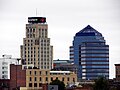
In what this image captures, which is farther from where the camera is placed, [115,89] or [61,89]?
[61,89]

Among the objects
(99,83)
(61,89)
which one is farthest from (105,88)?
(61,89)

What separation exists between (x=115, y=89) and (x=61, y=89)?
821 inches

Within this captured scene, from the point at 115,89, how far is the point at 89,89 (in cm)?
603

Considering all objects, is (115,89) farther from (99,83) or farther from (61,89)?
(61,89)

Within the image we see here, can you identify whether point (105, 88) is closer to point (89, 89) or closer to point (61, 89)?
point (89, 89)

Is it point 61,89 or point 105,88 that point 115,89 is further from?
point 61,89

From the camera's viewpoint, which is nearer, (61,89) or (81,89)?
(81,89)

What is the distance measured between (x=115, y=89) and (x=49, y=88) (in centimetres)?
1152

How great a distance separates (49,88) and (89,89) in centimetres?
677

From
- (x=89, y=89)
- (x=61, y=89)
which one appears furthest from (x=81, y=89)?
(x=61, y=89)

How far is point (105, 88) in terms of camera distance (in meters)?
166

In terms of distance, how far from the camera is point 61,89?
620ft

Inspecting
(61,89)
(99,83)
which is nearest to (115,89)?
(99,83)

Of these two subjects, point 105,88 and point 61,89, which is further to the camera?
point 61,89
